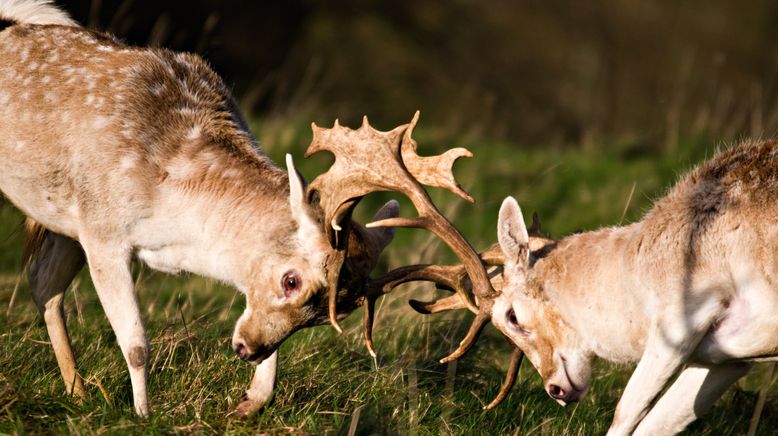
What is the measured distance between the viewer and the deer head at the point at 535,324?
622 centimetres

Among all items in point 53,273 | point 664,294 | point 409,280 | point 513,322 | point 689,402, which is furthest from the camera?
point 53,273

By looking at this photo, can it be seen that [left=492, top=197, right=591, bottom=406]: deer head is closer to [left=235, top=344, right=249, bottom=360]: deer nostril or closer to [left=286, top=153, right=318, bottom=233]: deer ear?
[left=286, top=153, right=318, bottom=233]: deer ear

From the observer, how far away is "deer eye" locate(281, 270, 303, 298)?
19.1 ft

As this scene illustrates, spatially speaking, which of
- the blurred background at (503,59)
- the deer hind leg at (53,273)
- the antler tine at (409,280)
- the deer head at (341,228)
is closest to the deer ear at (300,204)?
the deer head at (341,228)

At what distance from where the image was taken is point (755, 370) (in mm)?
8484

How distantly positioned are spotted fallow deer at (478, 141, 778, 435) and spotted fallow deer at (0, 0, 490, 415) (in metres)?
0.40

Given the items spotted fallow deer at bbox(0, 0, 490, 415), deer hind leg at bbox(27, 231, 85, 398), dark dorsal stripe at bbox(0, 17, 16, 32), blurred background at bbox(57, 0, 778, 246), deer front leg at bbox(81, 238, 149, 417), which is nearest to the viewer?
spotted fallow deer at bbox(0, 0, 490, 415)

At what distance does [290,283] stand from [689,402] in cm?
225

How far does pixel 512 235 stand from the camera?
619 centimetres

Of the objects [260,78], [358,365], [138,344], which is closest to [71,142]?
[138,344]

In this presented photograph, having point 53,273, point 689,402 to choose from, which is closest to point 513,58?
point 53,273

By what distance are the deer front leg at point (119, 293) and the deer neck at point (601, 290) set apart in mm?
2079

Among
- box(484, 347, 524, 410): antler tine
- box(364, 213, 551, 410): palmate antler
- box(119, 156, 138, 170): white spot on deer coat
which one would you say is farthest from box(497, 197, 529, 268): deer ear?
box(119, 156, 138, 170): white spot on deer coat

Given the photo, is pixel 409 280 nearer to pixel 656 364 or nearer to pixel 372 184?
pixel 372 184
